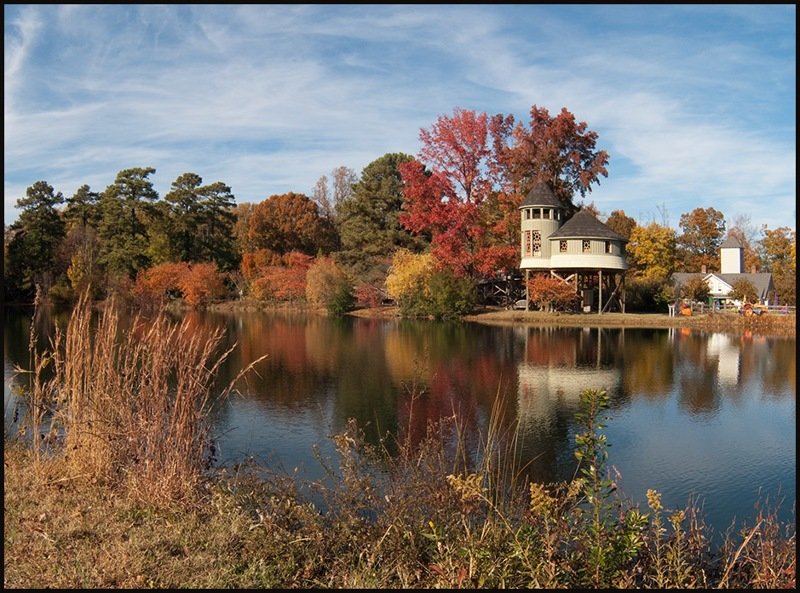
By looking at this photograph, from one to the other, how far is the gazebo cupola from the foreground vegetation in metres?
26.5

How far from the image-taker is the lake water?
24.8ft

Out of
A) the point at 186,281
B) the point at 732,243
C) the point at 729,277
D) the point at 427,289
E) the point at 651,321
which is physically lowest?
the point at 651,321

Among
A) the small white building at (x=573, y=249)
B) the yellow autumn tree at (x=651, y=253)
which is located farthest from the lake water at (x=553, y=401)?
the yellow autumn tree at (x=651, y=253)

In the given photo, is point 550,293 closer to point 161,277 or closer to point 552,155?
point 552,155

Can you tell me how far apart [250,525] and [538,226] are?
28929 millimetres

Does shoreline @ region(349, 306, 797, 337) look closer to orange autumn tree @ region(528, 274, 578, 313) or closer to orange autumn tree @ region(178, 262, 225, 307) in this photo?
orange autumn tree @ region(528, 274, 578, 313)

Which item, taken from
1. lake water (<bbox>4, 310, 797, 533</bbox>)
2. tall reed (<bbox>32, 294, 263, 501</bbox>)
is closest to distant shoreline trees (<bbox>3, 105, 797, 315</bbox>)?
lake water (<bbox>4, 310, 797, 533</bbox>)

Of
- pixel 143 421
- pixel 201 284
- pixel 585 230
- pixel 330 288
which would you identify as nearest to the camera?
pixel 143 421

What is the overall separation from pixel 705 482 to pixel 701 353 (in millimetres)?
12703

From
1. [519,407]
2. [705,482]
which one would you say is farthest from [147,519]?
[519,407]

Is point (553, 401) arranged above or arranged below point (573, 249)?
below

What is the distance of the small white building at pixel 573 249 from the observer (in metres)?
30.4

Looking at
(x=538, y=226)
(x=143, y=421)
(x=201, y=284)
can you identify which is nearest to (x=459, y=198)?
(x=538, y=226)

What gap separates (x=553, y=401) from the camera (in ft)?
38.3
